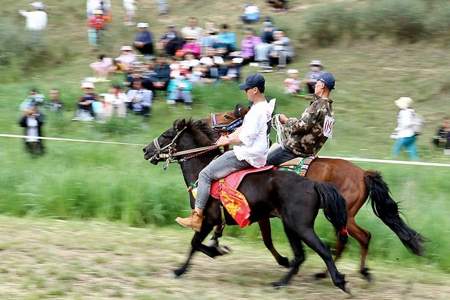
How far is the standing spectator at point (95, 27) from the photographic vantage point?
90.4 ft

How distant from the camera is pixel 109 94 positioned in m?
20.3

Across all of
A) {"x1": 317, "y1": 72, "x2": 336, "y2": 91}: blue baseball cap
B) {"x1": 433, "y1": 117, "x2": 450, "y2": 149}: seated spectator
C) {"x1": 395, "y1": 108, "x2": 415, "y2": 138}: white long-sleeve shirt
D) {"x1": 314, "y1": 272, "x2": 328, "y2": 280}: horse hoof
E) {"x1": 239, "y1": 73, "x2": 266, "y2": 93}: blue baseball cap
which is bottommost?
{"x1": 433, "y1": 117, "x2": 450, "y2": 149}: seated spectator

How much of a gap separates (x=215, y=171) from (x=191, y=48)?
13.7m

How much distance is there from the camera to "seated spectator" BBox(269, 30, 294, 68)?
24.6 meters

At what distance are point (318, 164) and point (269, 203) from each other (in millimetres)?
1221

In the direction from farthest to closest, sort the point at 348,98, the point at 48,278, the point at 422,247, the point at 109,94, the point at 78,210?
1. the point at 348,98
2. the point at 109,94
3. the point at 78,210
4. the point at 422,247
5. the point at 48,278

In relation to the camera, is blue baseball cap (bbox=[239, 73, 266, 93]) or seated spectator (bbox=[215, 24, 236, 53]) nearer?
blue baseball cap (bbox=[239, 73, 266, 93])

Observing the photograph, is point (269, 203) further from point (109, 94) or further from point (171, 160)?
point (109, 94)

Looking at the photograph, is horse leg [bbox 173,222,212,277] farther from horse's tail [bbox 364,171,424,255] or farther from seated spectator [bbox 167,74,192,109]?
seated spectator [bbox 167,74,192,109]

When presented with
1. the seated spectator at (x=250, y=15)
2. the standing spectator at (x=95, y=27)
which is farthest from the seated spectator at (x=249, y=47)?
the standing spectator at (x=95, y=27)

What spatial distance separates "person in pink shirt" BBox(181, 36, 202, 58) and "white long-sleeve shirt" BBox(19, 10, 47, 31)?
6.73 metres

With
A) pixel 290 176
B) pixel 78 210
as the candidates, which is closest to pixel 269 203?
pixel 290 176

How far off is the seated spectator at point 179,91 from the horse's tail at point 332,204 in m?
12.0

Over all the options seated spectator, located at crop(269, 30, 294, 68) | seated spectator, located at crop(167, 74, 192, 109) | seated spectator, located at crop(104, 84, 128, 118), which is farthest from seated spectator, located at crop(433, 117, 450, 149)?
seated spectator, located at crop(104, 84, 128, 118)
